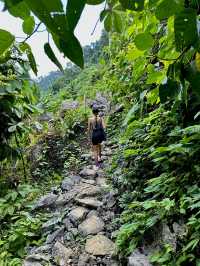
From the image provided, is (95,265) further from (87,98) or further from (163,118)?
(87,98)

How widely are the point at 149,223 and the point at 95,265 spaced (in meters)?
1.09

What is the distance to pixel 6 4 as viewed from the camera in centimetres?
55

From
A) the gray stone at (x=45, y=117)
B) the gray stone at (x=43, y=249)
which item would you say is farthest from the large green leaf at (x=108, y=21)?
the gray stone at (x=45, y=117)

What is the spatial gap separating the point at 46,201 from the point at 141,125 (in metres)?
2.38

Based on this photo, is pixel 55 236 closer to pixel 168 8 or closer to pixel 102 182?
pixel 102 182

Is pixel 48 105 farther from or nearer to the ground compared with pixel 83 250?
farther from the ground

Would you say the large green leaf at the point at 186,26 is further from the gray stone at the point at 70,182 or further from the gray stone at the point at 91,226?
the gray stone at the point at 70,182

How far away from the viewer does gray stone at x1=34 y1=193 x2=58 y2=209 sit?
7.02 metres

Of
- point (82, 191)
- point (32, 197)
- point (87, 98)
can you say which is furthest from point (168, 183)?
point (87, 98)

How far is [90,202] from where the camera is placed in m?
6.25

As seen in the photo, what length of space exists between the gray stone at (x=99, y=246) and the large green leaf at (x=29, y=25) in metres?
4.06

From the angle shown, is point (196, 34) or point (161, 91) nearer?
point (196, 34)

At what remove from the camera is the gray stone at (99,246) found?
4688 millimetres

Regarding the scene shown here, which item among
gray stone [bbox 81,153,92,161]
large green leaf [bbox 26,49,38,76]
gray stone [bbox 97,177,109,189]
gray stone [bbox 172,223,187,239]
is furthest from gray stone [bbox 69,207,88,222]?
large green leaf [bbox 26,49,38,76]
